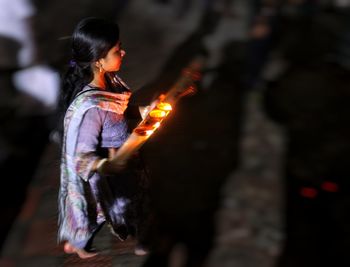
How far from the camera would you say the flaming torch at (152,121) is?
6.37ft

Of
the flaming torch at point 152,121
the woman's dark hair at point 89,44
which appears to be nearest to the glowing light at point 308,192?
the flaming torch at point 152,121

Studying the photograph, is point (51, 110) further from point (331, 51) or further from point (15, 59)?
point (331, 51)

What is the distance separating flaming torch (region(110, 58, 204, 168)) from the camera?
1940 millimetres

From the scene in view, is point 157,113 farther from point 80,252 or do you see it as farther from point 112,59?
point 80,252

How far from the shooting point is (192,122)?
5621 mm

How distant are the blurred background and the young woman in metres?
0.33

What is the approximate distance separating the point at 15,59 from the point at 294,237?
12.8 feet

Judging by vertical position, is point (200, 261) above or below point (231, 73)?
below

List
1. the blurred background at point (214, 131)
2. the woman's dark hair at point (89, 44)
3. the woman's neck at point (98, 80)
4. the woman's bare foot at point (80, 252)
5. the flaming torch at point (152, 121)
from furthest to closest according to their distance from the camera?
the blurred background at point (214, 131) < the woman's bare foot at point (80, 252) < the woman's neck at point (98, 80) < the woman's dark hair at point (89, 44) < the flaming torch at point (152, 121)

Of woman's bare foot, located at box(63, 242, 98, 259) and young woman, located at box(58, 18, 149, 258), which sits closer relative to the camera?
young woman, located at box(58, 18, 149, 258)

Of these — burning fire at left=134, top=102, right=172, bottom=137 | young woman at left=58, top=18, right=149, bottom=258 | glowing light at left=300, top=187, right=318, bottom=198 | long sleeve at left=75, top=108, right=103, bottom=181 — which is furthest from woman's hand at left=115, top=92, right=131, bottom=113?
glowing light at left=300, top=187, right=318, bottom=198

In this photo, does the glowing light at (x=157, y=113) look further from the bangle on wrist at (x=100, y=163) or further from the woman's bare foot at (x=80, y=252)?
the woman's bare foot at (x=80, y=252)

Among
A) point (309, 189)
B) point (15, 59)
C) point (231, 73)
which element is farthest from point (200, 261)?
point (15, 59)

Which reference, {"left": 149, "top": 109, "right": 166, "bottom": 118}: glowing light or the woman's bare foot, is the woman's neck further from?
the woman's bare foot
